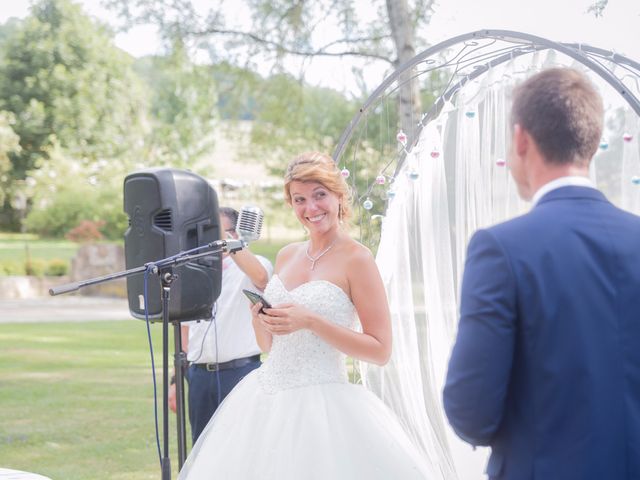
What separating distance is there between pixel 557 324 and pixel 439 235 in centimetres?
265

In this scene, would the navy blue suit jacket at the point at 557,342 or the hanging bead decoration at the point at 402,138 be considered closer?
the navy blue suit jacket at the point at 557,342

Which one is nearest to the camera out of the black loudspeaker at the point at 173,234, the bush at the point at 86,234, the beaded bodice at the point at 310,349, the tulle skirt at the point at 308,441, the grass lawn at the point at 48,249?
the tulle skirt at the point at 308,441

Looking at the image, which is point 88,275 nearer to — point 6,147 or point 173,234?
point 6,147

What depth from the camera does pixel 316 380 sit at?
3156 mm

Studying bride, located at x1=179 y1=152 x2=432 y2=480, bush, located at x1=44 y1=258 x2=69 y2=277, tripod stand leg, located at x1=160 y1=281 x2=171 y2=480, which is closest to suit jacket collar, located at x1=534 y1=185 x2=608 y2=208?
bride, located at x1=179 y1=152 x2=432 y2=480

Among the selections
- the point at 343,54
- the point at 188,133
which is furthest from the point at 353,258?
the point at 188,133

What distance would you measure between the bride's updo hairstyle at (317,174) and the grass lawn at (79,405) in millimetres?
3149

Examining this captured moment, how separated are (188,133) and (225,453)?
35580mm

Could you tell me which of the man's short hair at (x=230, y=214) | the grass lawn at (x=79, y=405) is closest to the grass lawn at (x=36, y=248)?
the grass lawn at (x=79, y=405)

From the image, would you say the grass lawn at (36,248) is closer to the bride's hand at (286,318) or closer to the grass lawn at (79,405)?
the grass lawn at (79,405)

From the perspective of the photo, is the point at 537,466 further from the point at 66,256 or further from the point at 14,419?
the point at 66,256

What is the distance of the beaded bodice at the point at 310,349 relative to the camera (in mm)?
3131

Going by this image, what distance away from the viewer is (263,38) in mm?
12352

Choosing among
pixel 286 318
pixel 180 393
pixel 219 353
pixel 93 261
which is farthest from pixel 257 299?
pixel 93 261
